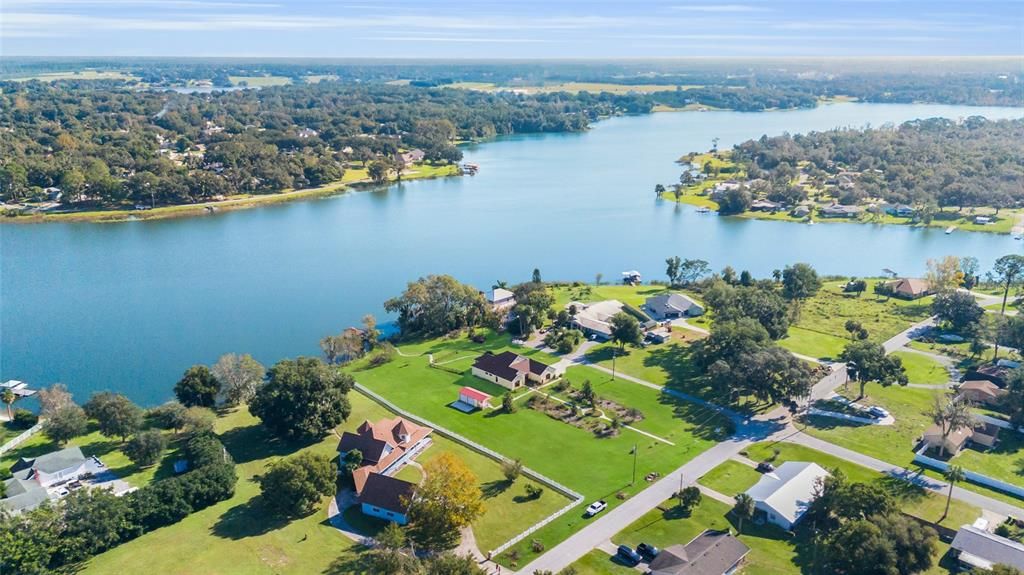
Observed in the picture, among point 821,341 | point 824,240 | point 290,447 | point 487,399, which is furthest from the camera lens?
point 824,240

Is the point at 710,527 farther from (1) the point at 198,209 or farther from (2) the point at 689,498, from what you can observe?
(1) the point at 198,209

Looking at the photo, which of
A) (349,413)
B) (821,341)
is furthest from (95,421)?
(821,341)

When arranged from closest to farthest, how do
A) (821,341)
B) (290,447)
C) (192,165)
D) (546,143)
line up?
(290,447)
(821,341)
(192,165)
(546,143)

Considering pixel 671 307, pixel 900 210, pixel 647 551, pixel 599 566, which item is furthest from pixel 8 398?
pixel 900 210

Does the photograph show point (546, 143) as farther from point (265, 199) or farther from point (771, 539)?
point (771, 539)

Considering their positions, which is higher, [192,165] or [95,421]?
[192,165]

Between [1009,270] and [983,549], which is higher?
[1009,270]
